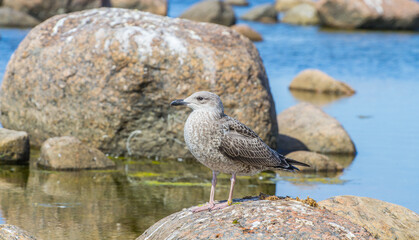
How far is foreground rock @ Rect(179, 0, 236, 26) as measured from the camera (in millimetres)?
33344

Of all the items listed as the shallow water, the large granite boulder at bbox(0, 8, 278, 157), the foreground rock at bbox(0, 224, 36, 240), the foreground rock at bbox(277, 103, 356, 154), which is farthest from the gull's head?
the foreground rock at bbox(277, 103, 356, 154)

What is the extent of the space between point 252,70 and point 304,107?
2.15 metres

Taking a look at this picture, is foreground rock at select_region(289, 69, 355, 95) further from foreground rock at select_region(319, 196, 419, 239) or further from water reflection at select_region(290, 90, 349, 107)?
foreground rock at select_region(319, 196, 419, 239)

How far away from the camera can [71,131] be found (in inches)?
464

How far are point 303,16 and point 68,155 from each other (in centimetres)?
3007

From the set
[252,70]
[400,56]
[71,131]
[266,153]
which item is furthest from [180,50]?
[400,56]

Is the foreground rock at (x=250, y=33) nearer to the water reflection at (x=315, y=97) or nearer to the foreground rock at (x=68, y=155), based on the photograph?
the water reflection at (x=315, y=97)

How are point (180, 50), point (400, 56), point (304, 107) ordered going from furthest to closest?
point (400, 56) → point (304, 107) → point (180, 50)

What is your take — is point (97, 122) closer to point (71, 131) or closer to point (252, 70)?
point (71, 131)

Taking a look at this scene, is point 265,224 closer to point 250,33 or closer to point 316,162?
point 316,162

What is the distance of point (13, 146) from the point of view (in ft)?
35.7

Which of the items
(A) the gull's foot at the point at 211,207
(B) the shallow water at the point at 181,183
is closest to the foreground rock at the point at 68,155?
(B) the shallow water at the point at 181,183

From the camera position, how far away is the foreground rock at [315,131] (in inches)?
498

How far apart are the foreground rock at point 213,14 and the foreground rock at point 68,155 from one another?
2308cm
